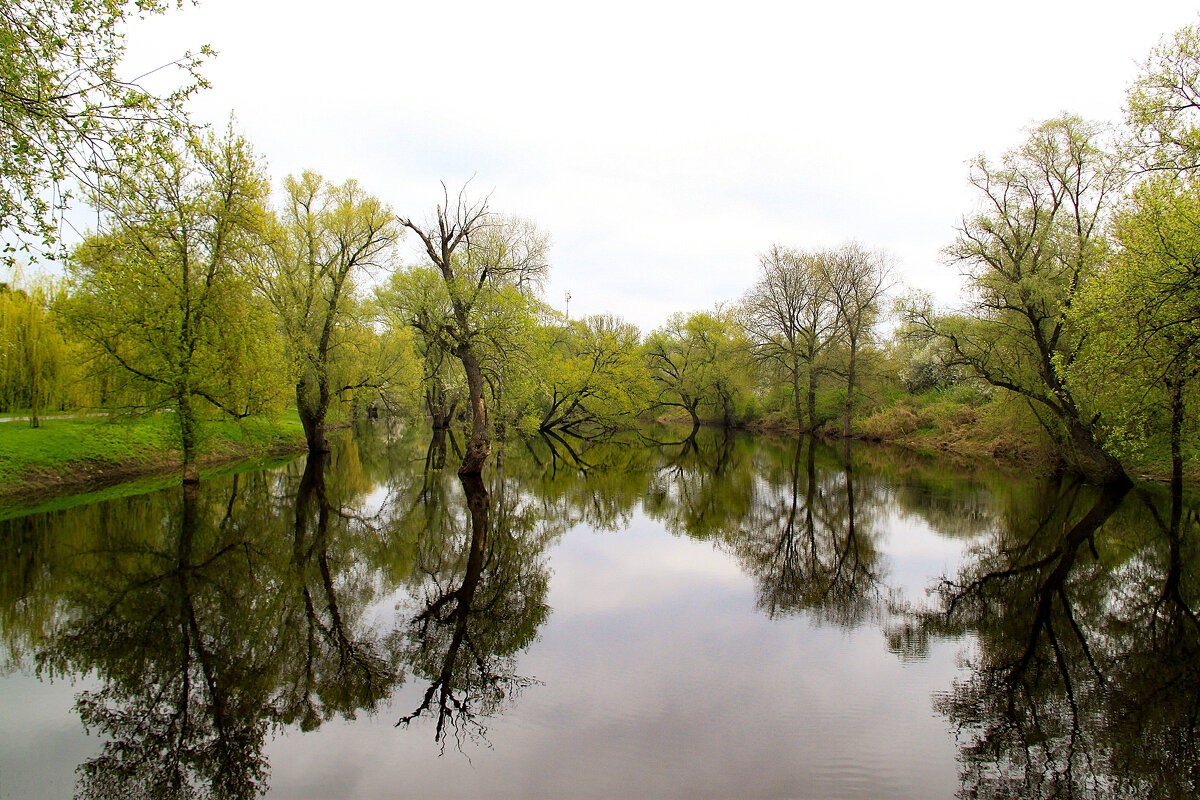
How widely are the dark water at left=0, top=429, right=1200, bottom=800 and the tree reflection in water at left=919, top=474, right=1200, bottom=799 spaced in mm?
32

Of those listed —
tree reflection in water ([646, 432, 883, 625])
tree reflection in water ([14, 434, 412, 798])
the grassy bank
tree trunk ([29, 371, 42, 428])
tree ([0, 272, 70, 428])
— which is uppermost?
tree ([0, 272, 70, 428])

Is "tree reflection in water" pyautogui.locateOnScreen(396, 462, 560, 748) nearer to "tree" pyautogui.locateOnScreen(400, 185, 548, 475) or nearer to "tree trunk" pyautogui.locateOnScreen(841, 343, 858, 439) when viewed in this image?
"tree" pyautogui.locateOnScreen(400, 185, 548, 475)

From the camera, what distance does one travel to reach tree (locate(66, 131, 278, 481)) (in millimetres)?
13539

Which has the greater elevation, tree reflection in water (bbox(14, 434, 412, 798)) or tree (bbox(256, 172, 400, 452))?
tree (bbox(256, 172, 400, 452))

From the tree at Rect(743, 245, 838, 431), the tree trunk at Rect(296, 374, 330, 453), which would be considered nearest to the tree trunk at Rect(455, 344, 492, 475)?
the tree trunk at Rect(296, 374, 330, 453)

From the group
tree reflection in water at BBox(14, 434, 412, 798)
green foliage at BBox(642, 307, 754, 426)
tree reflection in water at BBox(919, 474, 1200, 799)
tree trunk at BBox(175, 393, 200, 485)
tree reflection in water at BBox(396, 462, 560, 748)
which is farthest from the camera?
green foliage at BBox(642, 307, 754, 426)

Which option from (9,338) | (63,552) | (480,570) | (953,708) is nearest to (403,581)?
(480,570)

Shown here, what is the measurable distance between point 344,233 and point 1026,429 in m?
26.9

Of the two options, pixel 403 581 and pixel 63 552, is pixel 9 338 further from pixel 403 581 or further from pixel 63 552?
pixel 403 581

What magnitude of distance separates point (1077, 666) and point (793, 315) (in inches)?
1389

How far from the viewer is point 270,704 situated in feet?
Result: 16.8

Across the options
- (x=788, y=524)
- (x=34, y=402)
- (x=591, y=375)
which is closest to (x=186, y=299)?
(x=34, y=402)

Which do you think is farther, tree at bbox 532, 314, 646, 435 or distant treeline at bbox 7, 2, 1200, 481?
tree at bbox 532, 314, 646, 435

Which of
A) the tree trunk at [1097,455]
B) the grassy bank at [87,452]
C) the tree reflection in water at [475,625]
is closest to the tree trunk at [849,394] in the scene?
the tree trunk at [1097,455]
